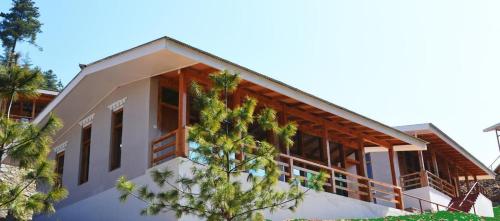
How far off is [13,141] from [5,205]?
102cm

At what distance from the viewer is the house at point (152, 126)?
1504cm

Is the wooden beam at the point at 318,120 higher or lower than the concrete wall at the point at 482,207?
higher

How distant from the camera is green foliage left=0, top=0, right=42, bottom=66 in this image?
42219mm

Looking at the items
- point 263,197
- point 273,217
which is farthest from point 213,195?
point 273,217

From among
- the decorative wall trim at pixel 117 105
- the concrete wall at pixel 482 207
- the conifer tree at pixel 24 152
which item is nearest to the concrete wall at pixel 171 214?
the decorative wall trim at pixel 117 105

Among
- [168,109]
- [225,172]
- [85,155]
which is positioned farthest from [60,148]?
[225,172]

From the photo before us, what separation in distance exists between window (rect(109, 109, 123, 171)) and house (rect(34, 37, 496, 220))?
0.10ft

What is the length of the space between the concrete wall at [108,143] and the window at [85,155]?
0.52ft

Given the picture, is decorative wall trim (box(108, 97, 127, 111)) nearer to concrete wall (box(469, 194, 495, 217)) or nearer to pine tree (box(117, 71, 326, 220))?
pine tree (box(117, 71, 326, 220))

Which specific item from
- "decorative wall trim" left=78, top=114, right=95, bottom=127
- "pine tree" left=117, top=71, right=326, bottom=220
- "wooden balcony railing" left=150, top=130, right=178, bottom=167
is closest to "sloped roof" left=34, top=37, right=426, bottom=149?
"decorative wall trim" left=78, top=114, right=95, bottom=127

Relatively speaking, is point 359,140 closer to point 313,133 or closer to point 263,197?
point 313,133

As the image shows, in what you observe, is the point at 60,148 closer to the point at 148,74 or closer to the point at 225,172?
the point at 148,74

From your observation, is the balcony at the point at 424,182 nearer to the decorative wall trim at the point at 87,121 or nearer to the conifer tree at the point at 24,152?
the decorative wall trim at the point at 87,121

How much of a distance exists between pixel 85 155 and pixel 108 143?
6.65 ft
